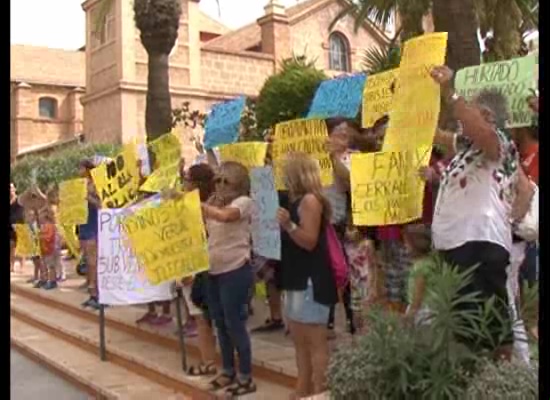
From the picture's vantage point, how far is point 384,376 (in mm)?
3594

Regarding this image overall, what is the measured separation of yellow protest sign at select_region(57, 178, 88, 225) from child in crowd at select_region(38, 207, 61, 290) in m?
2.86

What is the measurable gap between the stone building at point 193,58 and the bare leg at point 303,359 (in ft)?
72.6

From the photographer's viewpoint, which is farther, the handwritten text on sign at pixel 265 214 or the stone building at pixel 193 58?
the stone building at pixel 193 58

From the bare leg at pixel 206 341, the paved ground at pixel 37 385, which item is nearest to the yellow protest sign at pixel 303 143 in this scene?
the bare leg at pixel 206 341

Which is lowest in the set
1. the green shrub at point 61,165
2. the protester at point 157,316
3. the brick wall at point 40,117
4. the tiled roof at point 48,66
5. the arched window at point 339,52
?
the protester at point 157,316

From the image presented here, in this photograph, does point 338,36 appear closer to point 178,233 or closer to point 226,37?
point 226,37

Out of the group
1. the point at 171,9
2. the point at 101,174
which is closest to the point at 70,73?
the point at 171,9

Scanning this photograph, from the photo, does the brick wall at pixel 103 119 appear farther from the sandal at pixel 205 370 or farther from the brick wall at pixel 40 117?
the sandal at pixel 205 370

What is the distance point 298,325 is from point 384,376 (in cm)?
139

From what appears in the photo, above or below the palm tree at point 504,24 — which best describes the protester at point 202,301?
below

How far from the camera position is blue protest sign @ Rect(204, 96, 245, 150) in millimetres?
6910

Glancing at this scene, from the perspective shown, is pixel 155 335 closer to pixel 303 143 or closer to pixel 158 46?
pixel 303 143

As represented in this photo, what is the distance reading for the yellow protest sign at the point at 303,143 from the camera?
19.9 ft

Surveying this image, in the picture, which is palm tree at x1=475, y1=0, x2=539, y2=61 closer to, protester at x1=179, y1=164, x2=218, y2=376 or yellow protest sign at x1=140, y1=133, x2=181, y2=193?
yellow protest sign at x1=140, y1=133, x2=181, y2=193
